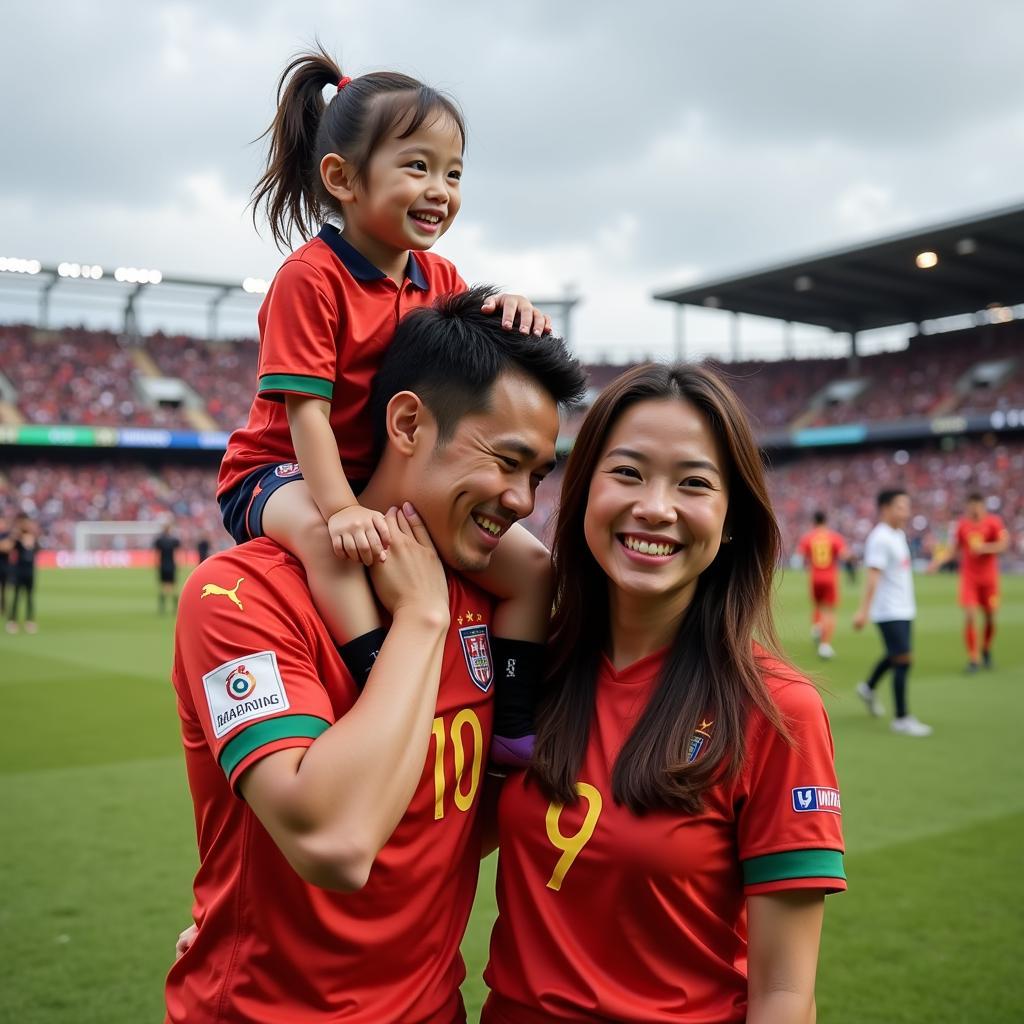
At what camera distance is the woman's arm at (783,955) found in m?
1.85

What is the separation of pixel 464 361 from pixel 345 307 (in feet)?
1.92

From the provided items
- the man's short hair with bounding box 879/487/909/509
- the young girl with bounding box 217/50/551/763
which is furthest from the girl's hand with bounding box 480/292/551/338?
the man's short hair with bounding box 879/487/909/509

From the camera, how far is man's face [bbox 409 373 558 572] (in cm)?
214

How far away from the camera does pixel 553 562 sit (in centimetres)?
245

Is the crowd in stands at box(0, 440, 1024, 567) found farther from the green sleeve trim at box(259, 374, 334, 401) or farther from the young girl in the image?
the green sleeve trim at box(259, 374, 334, 401)

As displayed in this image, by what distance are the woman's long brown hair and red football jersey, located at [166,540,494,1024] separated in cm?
32

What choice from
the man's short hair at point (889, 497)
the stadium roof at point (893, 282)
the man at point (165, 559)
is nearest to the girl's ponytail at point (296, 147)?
the man's short hair at point (889, 497)

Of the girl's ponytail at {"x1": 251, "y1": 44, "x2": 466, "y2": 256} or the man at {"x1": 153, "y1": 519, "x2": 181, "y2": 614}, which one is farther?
the man at {"x1": 153, "y1": 519, "x2": 181, "y2": 614}

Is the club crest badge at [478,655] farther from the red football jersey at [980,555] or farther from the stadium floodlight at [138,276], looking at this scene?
the stadium floodlight at [138,276]

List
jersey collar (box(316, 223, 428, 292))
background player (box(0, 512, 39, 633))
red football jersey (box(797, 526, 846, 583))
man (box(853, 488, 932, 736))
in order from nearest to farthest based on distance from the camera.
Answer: jersey collar (box(316, 223, 428, 292)), man (box(853, 488, 932, 736)), red football jersey (box(797, 526, 846, 583)), background player (box(0, 512, 39, 633))

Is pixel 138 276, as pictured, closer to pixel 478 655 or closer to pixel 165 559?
pixel 165 559

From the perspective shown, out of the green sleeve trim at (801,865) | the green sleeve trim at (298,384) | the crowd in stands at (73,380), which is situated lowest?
the green sleeve trim at (801,865)

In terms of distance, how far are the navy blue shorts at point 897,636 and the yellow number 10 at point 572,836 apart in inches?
313

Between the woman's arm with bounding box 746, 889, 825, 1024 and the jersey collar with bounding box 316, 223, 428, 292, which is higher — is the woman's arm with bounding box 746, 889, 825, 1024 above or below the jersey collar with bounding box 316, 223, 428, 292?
below
